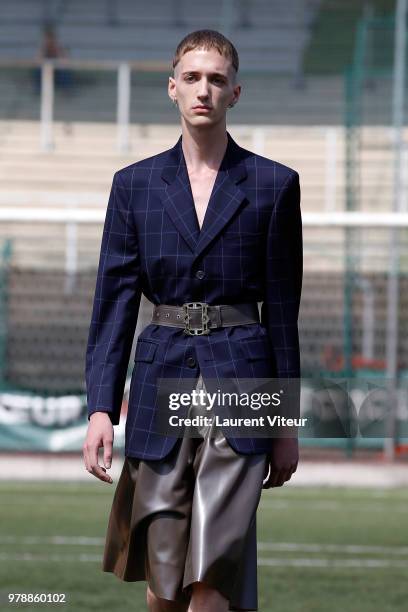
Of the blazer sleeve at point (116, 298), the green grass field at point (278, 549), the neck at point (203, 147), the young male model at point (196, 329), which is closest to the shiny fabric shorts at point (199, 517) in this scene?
the young male model at point (196, 329)

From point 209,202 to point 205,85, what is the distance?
0.29 metres

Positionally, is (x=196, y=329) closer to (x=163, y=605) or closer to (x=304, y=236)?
(x=163, y=605)

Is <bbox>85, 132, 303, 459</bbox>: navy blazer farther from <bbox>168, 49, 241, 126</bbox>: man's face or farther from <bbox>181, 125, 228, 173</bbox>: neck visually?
<bbox>168, 49, 241, 126</bbox>: man's face

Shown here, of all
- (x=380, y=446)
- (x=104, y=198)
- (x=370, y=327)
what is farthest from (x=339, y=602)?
(x=104, y=198)

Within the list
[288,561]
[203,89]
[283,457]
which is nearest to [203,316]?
[283,457]

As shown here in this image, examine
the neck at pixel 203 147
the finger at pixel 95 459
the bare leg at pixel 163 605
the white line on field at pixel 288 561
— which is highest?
the neck at pixel 203 147

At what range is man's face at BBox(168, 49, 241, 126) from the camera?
3430mm

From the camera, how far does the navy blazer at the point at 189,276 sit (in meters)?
3.46

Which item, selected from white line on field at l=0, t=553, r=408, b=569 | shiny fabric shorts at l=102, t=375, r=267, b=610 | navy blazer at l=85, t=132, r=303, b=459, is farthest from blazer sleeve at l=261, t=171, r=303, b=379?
white line on field at l=0, t=553, r=408, b=569

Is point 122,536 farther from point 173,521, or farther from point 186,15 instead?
point 186,15

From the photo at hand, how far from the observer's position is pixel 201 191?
3.56m

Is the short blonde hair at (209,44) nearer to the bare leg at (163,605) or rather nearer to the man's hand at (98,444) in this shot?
the man's hand at (98,444)

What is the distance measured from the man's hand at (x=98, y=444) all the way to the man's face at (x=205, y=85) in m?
0.78

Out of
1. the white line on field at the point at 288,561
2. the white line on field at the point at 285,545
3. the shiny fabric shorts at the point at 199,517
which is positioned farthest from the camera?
the white line on field at the point at 285,545
